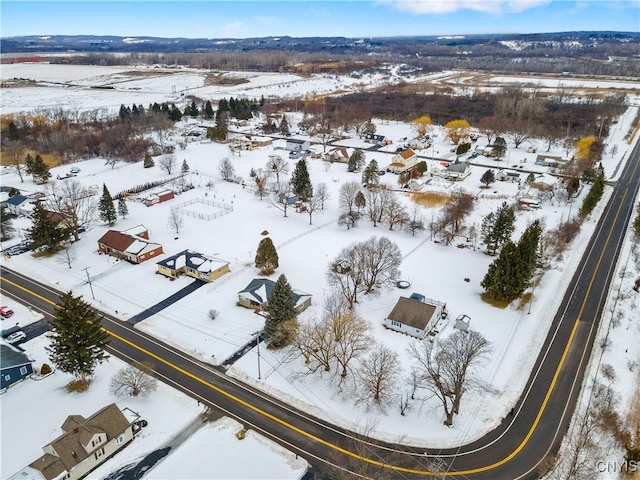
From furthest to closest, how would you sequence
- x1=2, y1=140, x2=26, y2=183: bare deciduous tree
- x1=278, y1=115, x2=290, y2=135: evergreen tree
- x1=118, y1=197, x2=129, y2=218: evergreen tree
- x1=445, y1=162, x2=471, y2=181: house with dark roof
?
x1=278, y1=115, x2=290, y2=135: evergreen tree
x1=445, y1=162, x2=471, y2=181: house with dark roof
x1=2, y1=140, x2=26, y2=183: bare deciduous tree
x1=118, y1=197, x2=129, y2=218: evergreen tree

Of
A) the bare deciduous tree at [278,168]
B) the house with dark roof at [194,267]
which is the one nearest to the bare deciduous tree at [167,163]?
the bare deciduous tree at [278,168]

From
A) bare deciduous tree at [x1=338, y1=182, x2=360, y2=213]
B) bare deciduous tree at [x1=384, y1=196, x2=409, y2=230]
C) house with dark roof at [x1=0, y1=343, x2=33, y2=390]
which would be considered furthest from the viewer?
bare deciduous tree at [x1=338, y1=182, x2=360, y2=213]

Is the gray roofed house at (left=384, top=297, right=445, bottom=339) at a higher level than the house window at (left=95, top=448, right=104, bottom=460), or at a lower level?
higher

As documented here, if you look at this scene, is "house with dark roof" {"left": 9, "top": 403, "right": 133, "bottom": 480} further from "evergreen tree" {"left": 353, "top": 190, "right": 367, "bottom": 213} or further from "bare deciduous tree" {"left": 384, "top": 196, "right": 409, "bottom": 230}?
"evergreen tree" {"left": 353, "top": 190, "right": 367, "bottom": 213}

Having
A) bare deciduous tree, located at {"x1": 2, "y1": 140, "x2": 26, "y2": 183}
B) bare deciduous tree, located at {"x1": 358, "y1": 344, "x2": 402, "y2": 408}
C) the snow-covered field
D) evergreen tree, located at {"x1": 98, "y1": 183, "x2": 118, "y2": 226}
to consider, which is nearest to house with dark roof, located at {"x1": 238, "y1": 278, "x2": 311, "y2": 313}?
the snow-covered field

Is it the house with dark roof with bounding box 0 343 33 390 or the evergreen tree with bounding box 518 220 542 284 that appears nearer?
the house with dark roof with bounding box 0 343 33 390

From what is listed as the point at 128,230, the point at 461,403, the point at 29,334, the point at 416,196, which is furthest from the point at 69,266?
the point at 416,196
